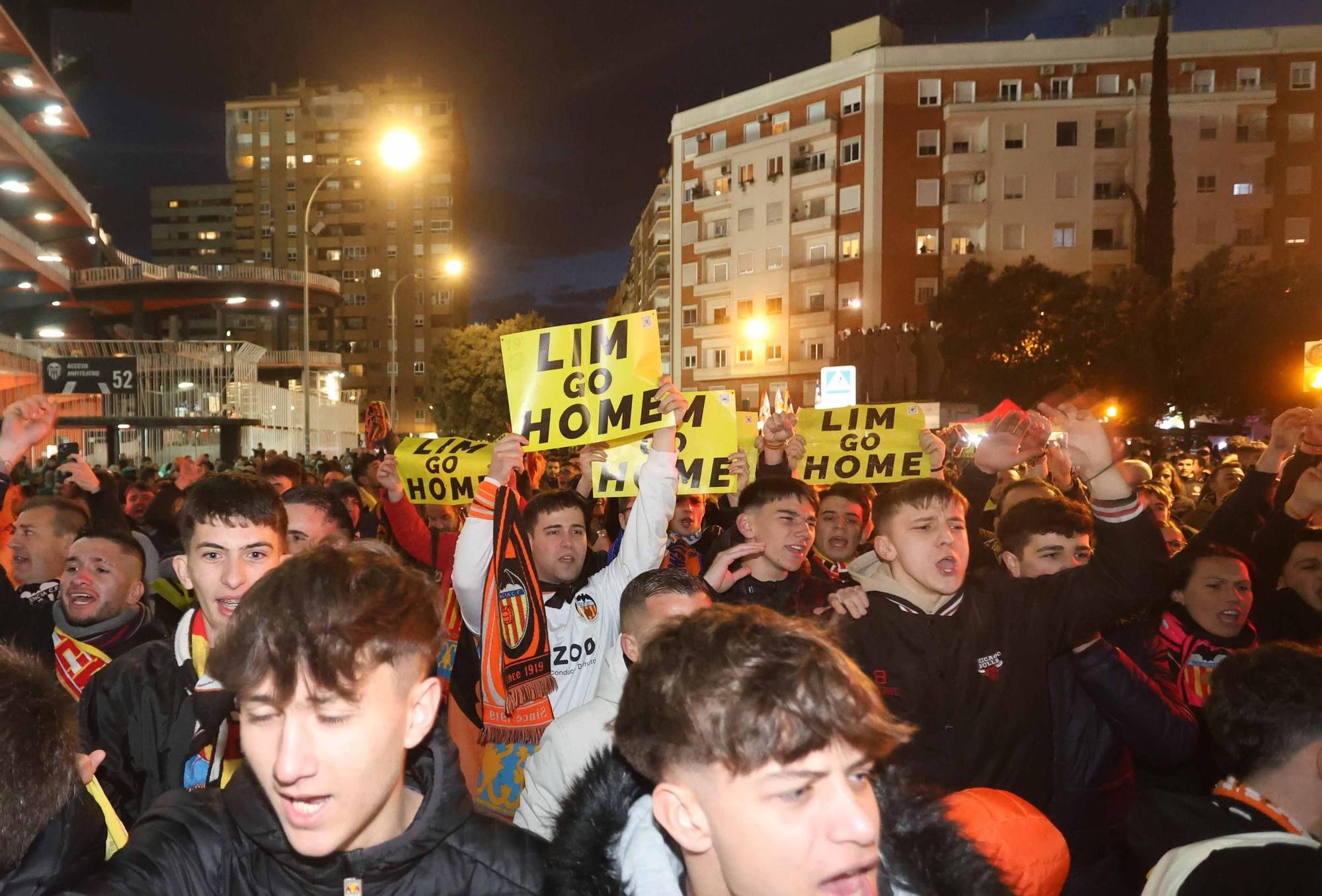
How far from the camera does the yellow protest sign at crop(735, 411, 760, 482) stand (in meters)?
8.43

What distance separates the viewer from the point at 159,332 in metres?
54.0

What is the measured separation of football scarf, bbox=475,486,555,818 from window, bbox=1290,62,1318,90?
206ft

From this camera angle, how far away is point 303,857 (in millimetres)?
2016

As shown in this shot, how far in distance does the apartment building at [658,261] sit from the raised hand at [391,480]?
59115 millimetres

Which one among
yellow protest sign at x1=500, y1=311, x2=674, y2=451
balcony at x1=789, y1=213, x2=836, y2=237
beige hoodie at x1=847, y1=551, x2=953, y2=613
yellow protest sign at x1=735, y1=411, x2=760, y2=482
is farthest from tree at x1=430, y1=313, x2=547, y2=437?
beige hoodie at x1=847, y1=551, x2=953, y2=613

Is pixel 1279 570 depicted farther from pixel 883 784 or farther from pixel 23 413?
pixel 23 413

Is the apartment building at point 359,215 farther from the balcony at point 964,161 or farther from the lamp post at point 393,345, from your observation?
the balcony at point 964,161

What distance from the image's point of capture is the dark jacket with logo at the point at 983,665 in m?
3.51

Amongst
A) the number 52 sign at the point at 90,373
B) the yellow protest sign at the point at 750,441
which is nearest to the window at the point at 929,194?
the number 52 sign at the point at 90,373

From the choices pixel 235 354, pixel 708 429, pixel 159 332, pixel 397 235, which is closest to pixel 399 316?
pixel 397 235

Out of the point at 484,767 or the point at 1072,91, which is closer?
the point at 484,767

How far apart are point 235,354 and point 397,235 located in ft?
239

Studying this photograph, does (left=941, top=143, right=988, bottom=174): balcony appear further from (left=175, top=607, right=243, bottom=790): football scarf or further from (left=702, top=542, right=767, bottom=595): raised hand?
(left=175, top=607, right=243, bottom=790): football scarf

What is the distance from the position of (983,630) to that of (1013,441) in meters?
1.57
